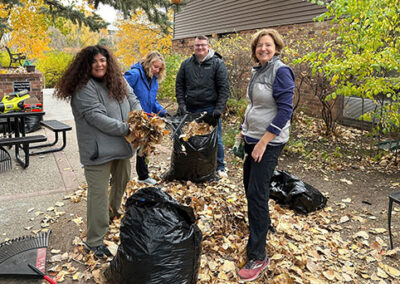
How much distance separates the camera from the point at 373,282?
262 centimetres

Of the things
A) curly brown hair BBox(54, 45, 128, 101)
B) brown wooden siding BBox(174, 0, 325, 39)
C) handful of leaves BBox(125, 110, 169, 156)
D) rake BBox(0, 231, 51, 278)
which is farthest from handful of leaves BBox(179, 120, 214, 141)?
brown wooden siding BBox(174, 0, 325, 39)

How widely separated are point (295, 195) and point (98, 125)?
2.35 meters

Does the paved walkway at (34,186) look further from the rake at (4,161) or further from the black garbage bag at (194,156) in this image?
the black garbage bag at (194,156)

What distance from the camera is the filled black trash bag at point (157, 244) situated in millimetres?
2041

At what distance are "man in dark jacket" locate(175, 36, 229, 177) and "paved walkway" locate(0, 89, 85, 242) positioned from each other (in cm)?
173

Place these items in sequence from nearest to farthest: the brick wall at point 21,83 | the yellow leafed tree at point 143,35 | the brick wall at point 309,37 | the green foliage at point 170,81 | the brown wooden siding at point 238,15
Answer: the brick wall at point 21,83 → the brick wall at point 309,37 → the brown wooden siding at point 238,15 → the green foliage at point 170,81 → the yellow leafed tree at point 143,35

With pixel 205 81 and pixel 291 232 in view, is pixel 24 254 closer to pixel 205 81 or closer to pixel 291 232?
pixel 291 232

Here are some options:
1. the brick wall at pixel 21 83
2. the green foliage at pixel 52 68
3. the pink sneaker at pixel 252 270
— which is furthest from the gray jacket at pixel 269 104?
the green foliage at pixel 52 68

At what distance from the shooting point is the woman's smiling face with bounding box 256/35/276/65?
2.38 m

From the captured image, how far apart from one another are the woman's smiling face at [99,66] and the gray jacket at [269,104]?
3.76 feet

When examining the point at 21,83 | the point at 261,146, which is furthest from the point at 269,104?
the point at 21,83

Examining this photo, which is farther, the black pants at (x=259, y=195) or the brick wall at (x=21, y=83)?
the brick wall at (x=21, y=83)

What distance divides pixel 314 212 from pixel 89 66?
285 centimetres

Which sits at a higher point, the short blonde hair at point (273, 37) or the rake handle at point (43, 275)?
the short blonde hair at point (273, 37)
